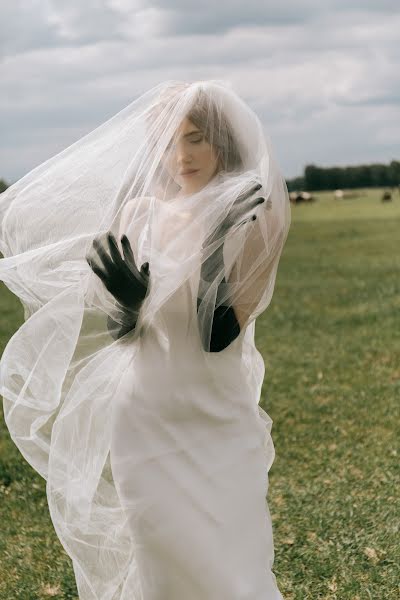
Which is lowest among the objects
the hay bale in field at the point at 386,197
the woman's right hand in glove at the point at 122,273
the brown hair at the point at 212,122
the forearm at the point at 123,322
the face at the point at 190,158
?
the hay bale in field at the point at 386,197

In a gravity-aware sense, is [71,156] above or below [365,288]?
above

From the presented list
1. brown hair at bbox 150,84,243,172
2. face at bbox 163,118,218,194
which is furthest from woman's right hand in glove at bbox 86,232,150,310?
brown hair at bbox 150,84,243,172

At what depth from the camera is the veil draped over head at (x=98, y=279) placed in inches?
136

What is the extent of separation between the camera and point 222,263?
135 inches

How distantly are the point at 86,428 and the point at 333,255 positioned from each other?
18.7 m

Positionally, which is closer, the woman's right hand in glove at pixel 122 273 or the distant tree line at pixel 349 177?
the woman's right hand in glove at pixel 122 273

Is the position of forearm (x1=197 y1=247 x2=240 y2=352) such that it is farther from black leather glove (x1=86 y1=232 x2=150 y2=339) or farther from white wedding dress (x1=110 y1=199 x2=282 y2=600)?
black leather glove (x1=86 y1=232 x2=150 y2=339)

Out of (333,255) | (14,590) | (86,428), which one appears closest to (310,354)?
(14,590)

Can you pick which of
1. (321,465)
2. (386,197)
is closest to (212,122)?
(321,465)

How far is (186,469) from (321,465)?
3.66 meters

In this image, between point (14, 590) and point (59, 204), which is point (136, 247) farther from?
point (14, 590)

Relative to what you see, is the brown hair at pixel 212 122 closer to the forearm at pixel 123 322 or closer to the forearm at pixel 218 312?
the forearm at pixel 218 312

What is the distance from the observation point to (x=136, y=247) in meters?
3.52

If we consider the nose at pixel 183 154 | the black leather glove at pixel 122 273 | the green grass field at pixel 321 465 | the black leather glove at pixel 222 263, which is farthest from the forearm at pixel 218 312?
the green grass field at pixel 321 465
